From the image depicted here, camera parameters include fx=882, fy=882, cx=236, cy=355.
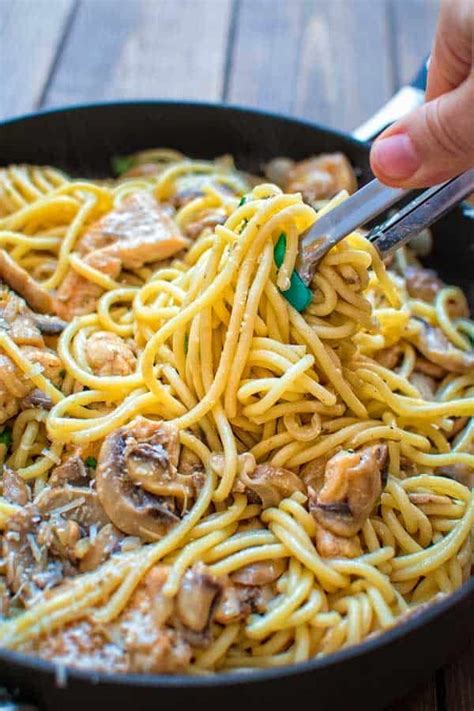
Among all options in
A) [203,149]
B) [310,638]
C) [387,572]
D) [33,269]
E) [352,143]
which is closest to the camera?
[310,638]

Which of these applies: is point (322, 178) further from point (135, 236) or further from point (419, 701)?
point (419, 701)

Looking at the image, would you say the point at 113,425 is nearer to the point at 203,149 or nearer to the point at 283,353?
the point at 283,353

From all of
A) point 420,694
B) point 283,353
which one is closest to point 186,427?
point 283,353

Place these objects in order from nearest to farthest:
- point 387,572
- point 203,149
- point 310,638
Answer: point 310,638, point 387,572, point 203,149

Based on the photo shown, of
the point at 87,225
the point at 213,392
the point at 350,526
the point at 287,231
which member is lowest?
the point at 350,526

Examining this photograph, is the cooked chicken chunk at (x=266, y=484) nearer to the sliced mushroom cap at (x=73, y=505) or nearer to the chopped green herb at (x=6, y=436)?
the sliced mushroom cap at (x=73, y=505)

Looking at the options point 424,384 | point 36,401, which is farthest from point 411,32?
point 36,401
